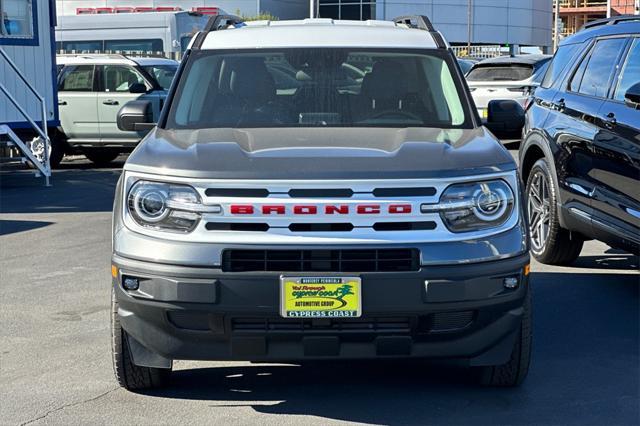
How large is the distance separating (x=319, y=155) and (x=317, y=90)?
1.25 meters

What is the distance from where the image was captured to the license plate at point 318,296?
4.72 m

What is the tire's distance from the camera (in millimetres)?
5211

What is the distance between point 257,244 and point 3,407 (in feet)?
5.07

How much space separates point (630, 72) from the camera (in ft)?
24.2

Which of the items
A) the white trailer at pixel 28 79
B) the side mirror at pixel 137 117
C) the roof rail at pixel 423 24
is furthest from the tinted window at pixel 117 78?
the side mirror at pixel 137 117

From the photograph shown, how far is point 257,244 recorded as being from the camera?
475cm

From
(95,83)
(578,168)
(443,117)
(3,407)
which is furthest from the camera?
(95,83)

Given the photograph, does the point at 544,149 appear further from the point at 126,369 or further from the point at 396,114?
the point at 126,369

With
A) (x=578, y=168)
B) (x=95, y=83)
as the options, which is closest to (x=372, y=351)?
(x=578, y=168)

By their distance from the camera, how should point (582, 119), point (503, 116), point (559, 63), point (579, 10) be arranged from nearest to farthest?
point (503, 116) → point (582, 119) → point (559, 63) → point (579, 10)

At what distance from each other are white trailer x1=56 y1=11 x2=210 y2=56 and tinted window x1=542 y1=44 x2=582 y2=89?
65.8 ft

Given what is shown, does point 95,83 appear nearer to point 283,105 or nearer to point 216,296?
point 283,105

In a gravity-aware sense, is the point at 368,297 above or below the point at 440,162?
below

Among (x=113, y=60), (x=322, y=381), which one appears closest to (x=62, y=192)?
(x=113, y=60)
